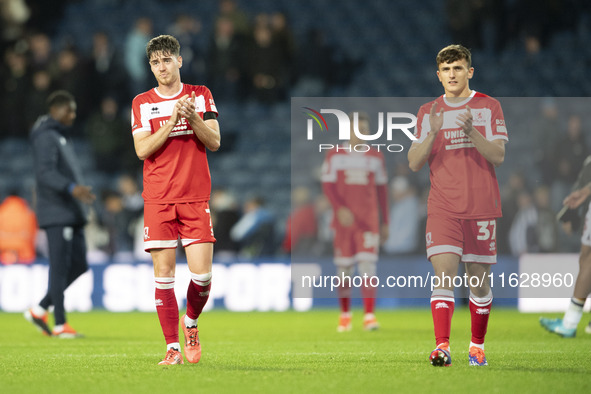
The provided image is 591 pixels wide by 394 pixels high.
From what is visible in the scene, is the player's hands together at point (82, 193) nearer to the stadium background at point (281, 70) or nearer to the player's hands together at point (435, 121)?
the player's hands together at point (435, 121)

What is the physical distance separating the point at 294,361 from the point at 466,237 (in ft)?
5.00

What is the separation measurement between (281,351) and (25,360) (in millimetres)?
2010

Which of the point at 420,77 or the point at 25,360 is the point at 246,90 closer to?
the point at 420,77

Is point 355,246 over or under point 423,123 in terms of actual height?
under

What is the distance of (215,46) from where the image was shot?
1753cm

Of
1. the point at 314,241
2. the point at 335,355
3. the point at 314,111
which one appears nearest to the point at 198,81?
the point at 314,241

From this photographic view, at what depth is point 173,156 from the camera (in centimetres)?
623

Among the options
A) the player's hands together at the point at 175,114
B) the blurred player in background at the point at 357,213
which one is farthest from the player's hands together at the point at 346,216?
Result: the player's hands together at the point at 175,114

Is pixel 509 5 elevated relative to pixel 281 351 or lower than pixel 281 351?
elevated

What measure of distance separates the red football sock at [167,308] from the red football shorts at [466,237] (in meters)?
1.74

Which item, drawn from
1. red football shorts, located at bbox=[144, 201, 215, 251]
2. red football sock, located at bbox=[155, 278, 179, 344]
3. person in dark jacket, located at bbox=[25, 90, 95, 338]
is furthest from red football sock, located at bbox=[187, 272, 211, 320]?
person in dark jacket, located at bbox=[25, 90, 95, 338]

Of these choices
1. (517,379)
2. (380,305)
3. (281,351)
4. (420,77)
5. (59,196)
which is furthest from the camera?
(420,77)

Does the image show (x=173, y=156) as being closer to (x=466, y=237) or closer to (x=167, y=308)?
(x=167, y=308)

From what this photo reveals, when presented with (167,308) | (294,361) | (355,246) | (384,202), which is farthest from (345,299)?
(167,308)
